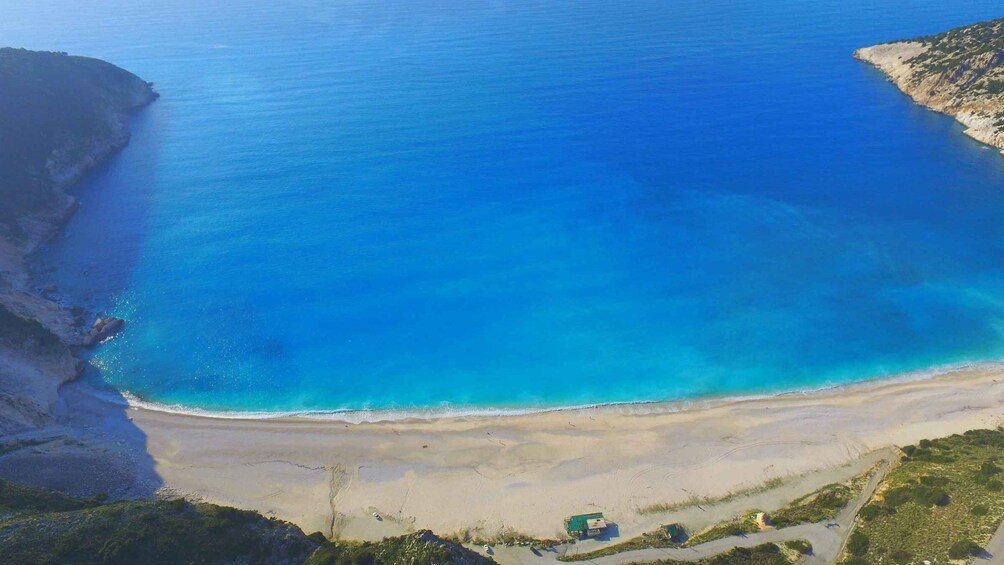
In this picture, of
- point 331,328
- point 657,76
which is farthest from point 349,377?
point 657,76

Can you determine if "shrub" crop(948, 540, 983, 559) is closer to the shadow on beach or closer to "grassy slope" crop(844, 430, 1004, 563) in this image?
"grassy slope" crop(844, 430, 1004, 563)

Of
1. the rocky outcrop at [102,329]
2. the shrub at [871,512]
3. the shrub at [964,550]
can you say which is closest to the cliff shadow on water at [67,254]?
the rocky outcrop at [102,329]

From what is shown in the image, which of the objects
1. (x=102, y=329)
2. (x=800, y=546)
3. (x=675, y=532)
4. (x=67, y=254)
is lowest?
(x=675, y=532)

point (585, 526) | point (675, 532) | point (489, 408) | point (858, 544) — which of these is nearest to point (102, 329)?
point (489, 408)

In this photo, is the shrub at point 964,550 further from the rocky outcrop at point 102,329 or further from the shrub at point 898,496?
the rocky outcrop at point 102,329

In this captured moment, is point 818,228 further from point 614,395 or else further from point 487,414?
point 487,414

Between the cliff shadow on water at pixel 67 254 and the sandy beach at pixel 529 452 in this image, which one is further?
the cliff shadow on water at pixel 67 254

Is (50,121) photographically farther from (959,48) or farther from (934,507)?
(959,48)
